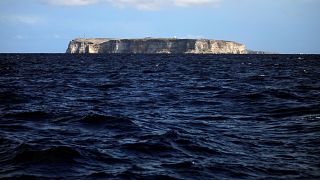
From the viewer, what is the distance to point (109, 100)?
66.0 feet

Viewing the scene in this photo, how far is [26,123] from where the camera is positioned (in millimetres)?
13266

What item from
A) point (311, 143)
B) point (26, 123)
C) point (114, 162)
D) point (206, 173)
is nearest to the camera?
point (206, 173)

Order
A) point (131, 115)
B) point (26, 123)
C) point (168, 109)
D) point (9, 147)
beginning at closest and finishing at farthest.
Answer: point (9, 147) → point (26, 123) → point (131, 115) → point (168, 109)

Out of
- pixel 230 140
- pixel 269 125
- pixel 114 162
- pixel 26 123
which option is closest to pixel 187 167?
pixel 114 162

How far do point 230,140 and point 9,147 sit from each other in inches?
247

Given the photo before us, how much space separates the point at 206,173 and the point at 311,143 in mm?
4309

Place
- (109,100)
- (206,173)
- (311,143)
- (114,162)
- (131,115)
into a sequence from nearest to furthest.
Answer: (206,173), (114,162), (311,143), (131,115), (109,100)

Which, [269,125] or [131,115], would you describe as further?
[131,115]

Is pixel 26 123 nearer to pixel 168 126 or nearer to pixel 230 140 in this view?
pixel 168 126

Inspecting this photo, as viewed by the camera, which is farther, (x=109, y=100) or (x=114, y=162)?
(x=109, y=100)

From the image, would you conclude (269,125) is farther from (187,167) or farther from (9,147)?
(9,147)

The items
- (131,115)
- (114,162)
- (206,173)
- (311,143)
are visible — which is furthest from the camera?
(131,115)

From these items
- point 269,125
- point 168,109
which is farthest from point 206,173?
point 168,109

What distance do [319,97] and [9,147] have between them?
54.8 ft
